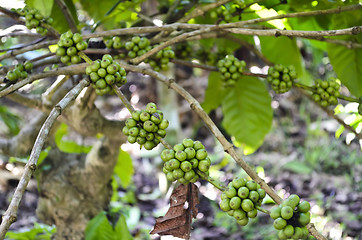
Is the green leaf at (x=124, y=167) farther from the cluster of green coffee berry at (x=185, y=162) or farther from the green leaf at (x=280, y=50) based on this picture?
the cluster of green coffee berry at (x=185, y=162)

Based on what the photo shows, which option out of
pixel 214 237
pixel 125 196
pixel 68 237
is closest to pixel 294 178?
pixel 214 237

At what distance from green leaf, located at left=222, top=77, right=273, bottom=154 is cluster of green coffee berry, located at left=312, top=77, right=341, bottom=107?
0.34 m

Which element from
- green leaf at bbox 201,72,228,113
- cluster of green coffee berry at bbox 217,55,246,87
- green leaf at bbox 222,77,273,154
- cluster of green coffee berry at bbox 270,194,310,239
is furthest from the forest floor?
cluster of green coffee berry at bbox 270,194,310,239

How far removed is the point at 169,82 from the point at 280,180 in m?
2.35

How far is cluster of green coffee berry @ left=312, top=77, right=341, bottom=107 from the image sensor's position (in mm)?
1064

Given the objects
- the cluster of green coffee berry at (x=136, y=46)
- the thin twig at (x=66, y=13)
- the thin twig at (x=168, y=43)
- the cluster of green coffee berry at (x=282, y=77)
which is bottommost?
the cluster of green coffee berry at (x=282, y=77)

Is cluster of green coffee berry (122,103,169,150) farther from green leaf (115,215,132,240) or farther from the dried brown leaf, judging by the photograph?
green leaf (115,215,132,240)

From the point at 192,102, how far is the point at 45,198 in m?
1.03

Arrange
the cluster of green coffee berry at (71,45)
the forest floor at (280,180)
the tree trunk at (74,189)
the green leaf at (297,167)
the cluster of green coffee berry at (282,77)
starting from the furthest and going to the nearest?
the green leaf at (297,167) < the forest floor at (280,180) < the tree trunk at (74,189) < the cluster of green coffee berry at (282,77) < the cluster of green coffee berry at (71,45)

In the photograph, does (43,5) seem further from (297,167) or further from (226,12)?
(297,167)

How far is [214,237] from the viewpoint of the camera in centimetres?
236

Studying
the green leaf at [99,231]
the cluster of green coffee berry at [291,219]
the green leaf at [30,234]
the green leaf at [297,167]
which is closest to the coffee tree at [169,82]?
Result: the cluster of green coffee berry at [291,219]

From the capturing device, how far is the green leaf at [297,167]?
2992 millimetres

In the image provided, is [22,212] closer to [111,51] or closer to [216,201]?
[216,201]
